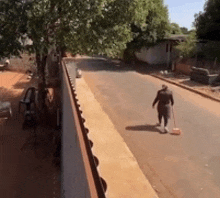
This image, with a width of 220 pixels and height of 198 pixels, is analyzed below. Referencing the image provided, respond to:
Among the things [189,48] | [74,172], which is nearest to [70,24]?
[74,172]

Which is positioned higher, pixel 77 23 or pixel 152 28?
pixel 152 28

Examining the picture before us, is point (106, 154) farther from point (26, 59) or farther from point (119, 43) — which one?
point (26, 59)

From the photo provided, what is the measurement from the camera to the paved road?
20.4 ft

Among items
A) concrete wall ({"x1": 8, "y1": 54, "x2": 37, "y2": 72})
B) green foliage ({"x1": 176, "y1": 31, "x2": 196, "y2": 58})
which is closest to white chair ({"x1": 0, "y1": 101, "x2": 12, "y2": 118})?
concrete wall ({"x1": 8, "y1": 54, "x2": 37, "y2": 72})

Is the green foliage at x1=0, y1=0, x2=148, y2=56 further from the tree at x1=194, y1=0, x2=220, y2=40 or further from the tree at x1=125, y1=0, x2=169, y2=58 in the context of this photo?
the tree at x1=194, y1=0, x2=220, y2=40

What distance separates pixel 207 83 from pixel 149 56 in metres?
12.8

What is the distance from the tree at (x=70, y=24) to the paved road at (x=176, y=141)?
10.8 feet

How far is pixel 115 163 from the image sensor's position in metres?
7.09

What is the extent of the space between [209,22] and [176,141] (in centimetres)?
1920

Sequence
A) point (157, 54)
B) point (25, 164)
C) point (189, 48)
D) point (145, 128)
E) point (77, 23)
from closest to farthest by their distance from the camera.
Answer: point (25, 164) < point (145, 128) < point (77, 23) < point (189, 48) < point (157, 54)

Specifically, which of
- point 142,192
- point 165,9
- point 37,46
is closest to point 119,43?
point 37,46

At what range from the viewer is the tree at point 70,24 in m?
9.33

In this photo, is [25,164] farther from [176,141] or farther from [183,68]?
[183,68]

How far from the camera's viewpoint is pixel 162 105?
9.42 m
